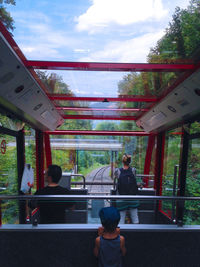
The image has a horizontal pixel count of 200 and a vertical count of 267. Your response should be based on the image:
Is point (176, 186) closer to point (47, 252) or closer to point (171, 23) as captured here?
point (47, 252)

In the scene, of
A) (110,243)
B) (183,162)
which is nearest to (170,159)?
(183,162)

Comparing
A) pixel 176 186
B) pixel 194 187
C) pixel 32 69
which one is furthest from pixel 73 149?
pixel 32 69

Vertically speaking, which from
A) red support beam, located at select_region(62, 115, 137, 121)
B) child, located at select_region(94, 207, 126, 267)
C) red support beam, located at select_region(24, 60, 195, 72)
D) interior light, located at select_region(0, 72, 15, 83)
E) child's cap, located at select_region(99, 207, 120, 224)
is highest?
red support beam, located at select_region(24, 60, 195, 72)

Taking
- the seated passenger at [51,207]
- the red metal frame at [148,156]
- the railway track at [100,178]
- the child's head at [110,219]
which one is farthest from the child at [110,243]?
the railway track at [100,178]

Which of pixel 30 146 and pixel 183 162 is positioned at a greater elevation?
pixel 30 146

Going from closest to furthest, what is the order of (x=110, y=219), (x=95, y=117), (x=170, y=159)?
(x=110, y=219) → (x=170, y=159) → (x=95, y=117)

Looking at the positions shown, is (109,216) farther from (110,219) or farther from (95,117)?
(95,117)

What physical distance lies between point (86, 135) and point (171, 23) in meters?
4.37

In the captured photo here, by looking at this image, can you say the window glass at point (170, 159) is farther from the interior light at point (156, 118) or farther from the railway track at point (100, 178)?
the railway track at point (100, 178)

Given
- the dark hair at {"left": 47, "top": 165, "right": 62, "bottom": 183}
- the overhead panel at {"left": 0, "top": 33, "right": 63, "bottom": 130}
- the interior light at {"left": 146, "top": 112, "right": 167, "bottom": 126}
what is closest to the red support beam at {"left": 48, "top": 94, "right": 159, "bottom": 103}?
the overhead panel at {"left": 0, "top": 33, "right": 63, "bottom": 130}

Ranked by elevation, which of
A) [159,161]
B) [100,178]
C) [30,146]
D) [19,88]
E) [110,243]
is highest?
[19,88]

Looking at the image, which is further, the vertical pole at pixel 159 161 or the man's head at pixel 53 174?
the vertical pole at pixel 159 161

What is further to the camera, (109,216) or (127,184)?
(127,184)

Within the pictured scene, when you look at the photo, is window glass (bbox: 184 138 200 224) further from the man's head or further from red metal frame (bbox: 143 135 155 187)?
the man's head
